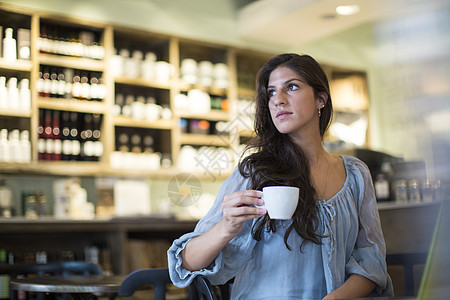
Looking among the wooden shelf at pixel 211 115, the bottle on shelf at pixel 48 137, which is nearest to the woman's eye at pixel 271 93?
the bottle on shelf at pixel 48 137

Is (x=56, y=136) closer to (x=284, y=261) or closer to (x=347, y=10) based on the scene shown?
(x=347, y=10)

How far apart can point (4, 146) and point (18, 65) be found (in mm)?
650

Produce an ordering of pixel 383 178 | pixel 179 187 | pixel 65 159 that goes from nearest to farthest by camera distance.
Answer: pixel 383 178 < pixel 65 159 < pixel 179 187

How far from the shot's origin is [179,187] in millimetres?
5324

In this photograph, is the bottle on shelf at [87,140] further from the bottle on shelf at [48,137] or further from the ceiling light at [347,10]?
the ceiling light at [347,10]

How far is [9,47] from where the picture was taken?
163 inches

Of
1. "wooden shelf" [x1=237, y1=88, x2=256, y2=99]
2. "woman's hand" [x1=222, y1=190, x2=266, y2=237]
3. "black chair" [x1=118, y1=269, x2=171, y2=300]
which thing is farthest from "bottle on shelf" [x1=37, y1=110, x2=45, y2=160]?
"woman's hand" [x1=222, y1=190, x2=266, y2=237]

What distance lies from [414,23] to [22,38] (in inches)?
169

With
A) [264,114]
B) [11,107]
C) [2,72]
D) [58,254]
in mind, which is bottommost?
[58,254]

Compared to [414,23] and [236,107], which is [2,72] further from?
[414,23]

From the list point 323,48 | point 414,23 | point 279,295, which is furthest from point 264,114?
point 323,48

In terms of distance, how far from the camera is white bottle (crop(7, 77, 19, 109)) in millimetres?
4094

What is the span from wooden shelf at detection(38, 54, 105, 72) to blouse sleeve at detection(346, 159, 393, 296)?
3.41 meters

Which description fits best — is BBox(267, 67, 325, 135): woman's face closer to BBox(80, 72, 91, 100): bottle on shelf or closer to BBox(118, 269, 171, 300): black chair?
BBox(118, 269, 171, 300): black chair
